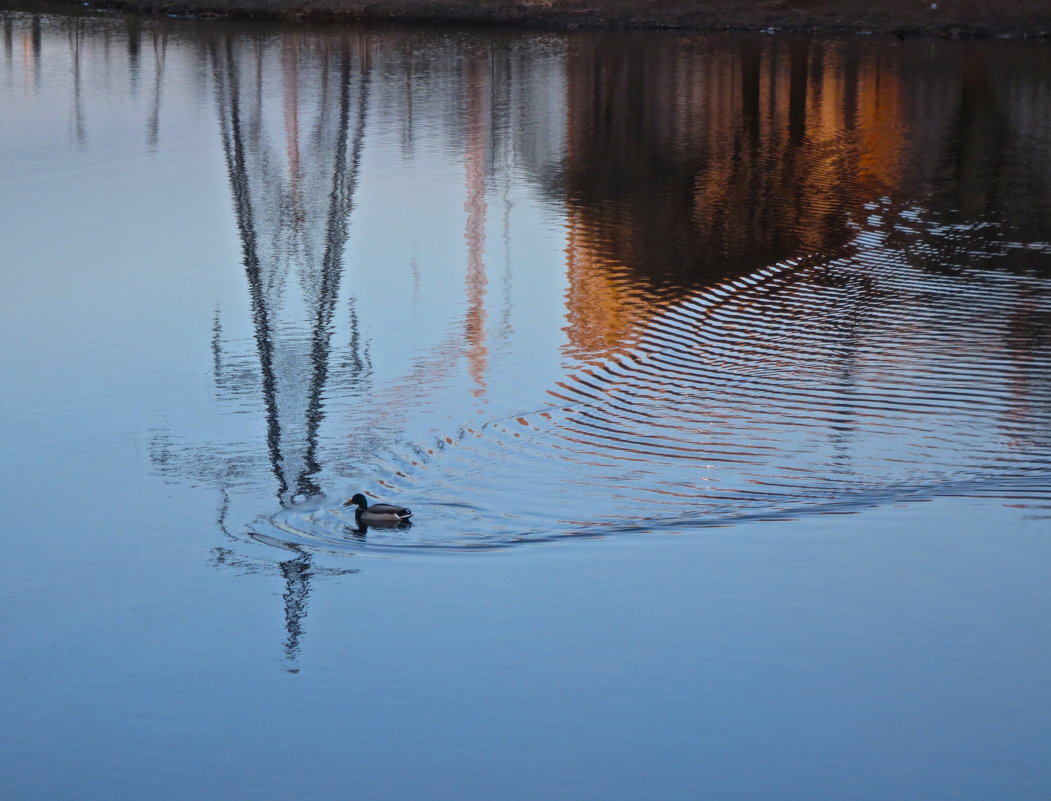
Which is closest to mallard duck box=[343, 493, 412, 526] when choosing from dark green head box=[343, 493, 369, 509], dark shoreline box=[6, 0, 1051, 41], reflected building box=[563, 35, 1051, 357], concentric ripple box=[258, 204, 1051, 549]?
dark green head box=[343, 493, 369, 509]

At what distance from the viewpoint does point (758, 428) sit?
1351cm

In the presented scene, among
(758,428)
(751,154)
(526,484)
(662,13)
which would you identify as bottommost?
(526,484)

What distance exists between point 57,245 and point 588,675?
533 inches

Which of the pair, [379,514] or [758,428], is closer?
[379,514]

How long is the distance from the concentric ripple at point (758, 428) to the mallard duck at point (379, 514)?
0.35ft

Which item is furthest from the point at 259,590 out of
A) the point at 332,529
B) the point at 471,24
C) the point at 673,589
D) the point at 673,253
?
the point at 471,24

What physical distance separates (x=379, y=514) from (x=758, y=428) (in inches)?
158

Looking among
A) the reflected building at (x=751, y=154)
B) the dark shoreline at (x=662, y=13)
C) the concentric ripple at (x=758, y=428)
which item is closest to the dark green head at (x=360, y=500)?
the concentric ripple at (x=758, y=428)

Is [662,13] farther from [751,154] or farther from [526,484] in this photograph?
[526,484]

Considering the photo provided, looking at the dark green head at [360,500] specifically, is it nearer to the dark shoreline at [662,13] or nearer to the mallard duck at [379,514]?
the mallard duck at [379,514]

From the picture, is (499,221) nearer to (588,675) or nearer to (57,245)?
(57,245)

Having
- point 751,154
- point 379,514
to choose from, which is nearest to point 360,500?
point 379,514

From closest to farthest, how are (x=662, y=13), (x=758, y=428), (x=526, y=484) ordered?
1. (x=526, y=484)
2. (x=758, y=428)
3. (x=662, y=13)

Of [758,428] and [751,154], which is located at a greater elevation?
[751,154]
